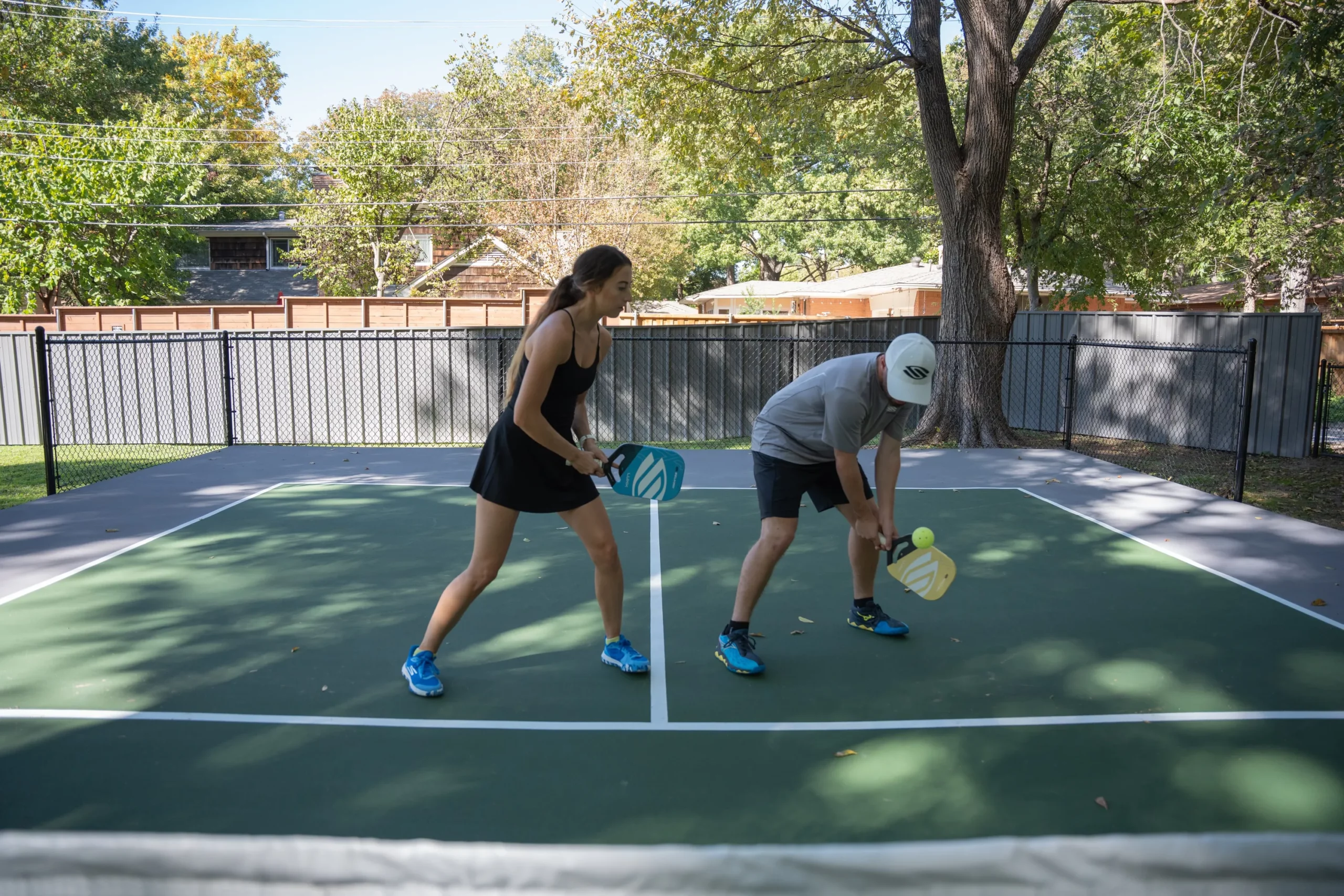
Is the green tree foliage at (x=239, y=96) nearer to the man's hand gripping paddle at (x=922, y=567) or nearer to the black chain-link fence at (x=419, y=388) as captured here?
the black chain-link fence at (x=419, y=388)

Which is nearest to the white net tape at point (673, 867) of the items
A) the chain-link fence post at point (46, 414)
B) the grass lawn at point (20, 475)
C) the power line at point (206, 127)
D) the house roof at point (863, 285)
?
the chain-link fence post at point (46, 414)

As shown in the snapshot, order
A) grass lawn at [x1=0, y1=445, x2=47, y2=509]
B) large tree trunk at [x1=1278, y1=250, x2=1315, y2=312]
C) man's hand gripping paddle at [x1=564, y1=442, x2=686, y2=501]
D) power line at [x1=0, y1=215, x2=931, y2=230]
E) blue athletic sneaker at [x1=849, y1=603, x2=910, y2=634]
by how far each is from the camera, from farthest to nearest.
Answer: power line at [x1=0, y1=215, x2=931, y2=230], large tree trunk at [x1=1278, y1=250, x2=1315, y2=312], grass lawn at [x1=0, y1=445, x2=47, y2=509], blue athletic sneaker at [x1=849, y1=603, x2=910, y2=634], man's hand gripping paddle at [x1=564, y1=442, x2=686, y2=501]

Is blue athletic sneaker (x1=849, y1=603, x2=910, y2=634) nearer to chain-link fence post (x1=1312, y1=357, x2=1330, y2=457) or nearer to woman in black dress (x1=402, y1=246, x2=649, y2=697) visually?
woman in black dress (x1=402, y1=246, x2=649, y2=697)

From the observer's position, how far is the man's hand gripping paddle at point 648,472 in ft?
16.4

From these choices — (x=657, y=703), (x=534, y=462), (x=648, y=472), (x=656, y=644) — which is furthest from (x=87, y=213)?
(x=657, y=703)

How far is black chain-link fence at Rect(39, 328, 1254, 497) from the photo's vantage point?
17156mm

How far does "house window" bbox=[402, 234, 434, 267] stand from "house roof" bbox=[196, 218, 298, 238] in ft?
15.9

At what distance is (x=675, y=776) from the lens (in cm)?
396

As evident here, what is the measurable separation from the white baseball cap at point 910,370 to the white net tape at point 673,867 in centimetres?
340

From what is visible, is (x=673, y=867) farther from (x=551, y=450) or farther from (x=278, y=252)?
(x=278, y=252)

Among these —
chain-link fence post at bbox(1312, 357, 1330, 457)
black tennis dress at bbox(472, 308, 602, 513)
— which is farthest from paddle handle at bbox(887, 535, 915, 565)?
chain-link fence post at bbox(1312, 357, 1330, 457)

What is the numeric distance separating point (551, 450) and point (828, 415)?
4.30 ft

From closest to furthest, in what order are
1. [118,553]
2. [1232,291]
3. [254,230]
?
[118,553] → [1232,291] → [254,230]

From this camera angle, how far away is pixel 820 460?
16.9ft
